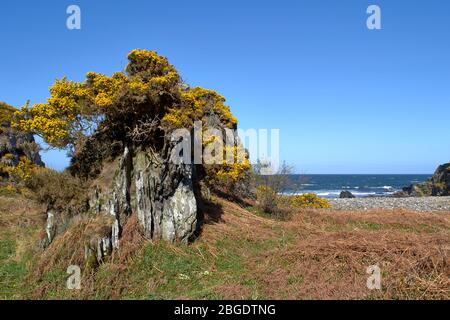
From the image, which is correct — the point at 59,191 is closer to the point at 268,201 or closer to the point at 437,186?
the point at 268,201

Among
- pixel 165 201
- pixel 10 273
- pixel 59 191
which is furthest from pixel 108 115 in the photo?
pixel 10 273

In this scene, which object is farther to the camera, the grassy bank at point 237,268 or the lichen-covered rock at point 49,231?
the lichen-covered rock at point 49,231

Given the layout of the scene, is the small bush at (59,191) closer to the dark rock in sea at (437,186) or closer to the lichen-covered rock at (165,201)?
the lichen-covered rock at (165,201)

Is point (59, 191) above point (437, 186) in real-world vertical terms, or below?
above

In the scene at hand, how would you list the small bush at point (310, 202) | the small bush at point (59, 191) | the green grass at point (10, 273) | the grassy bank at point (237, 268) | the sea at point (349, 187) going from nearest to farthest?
the grassy bank at point (237, 268) < the green grass at point (10, 273) < the small bush at point (59, 191) < the small bush at point (310, 202) < the sea at point (349, 187)

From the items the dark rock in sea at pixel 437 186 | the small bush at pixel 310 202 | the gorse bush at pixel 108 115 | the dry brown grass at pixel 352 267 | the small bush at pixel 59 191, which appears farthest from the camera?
the dark rock in sea at pixel 437 186

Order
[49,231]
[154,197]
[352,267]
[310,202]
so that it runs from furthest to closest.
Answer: [310,202] → [154,197] → [49,231] → [352,267]

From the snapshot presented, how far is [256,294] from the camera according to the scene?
8.69 metres

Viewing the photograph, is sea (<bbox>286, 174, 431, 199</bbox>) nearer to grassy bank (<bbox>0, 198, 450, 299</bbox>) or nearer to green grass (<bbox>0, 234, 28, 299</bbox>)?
grassy bank (<bbox>0, 198, 450, 299</bbox>)

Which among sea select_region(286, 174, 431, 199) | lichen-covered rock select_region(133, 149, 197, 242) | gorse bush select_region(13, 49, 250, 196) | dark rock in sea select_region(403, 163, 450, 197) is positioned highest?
gorse bush select_region(13, 49, 250, 196)

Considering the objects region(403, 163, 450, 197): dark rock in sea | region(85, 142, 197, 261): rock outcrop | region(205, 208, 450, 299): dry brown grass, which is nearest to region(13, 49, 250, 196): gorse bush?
region(85, 142, 197, 261): rock outcrop

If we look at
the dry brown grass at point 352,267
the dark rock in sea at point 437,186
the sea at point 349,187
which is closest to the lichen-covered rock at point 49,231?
the dry brown grass at point 352,267

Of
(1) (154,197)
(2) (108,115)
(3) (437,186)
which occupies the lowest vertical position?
(3) (437,186)
